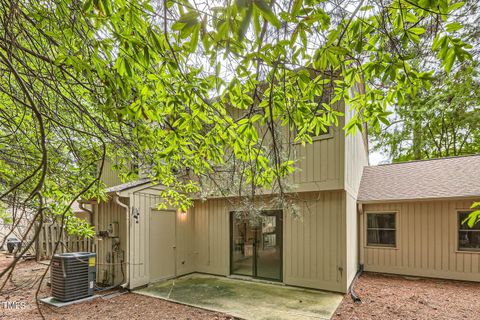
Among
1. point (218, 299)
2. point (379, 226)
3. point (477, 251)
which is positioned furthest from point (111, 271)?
point (477, 251)

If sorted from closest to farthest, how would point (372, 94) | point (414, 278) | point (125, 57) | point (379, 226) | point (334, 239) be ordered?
point (125, 57) < point (372, 94) < point (334, 239) < point (414, 278) < point (379, 226)

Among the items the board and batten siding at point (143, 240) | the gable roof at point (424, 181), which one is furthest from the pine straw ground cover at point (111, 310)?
the gable roof at point (424, 181)

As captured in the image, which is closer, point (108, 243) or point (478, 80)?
point (478, 80)

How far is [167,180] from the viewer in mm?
3717

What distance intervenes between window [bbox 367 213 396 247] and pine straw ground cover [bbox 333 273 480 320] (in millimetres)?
1208

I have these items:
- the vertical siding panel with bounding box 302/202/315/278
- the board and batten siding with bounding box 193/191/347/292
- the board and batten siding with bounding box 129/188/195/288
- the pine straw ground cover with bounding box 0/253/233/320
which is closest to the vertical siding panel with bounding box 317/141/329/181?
the board and batten siding with bounding box 193/191/347/292

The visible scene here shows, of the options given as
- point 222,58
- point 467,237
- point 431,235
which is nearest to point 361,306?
point 431,235

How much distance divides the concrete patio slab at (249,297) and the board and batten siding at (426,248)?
10.8 ft

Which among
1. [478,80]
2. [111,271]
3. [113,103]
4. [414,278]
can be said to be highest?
[478,80]

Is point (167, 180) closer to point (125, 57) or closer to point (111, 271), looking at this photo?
point (125, 57)

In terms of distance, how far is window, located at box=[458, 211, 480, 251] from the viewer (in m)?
7.24

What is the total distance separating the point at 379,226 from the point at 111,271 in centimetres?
817

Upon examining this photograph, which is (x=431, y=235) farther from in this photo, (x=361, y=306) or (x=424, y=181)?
(x=361, y=306)

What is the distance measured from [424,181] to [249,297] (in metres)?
6.75
